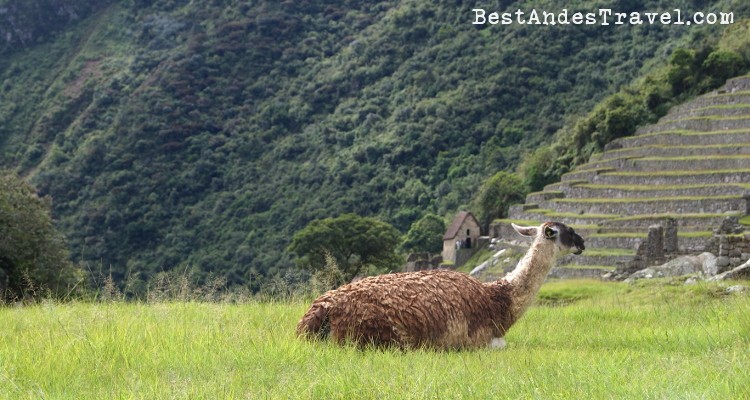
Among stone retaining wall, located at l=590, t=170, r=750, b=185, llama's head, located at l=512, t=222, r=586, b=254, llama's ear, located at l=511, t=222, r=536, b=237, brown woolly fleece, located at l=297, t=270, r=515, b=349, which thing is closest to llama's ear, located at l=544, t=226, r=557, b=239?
llama's head, located at l=512, t=222, r=586, b=254

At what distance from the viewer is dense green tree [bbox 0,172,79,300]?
16.8 m

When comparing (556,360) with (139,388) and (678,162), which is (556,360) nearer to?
(139,388)

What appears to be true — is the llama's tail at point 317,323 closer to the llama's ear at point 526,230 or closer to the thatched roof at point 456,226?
the llama's ear at point 526,230

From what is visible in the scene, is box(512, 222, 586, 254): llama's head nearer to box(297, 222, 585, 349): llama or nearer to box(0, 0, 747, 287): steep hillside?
box(297, 222, 585, 349): llama

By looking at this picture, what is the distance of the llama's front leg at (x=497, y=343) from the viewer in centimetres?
830

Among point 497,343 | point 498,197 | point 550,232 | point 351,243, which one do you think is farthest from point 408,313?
point 498,197

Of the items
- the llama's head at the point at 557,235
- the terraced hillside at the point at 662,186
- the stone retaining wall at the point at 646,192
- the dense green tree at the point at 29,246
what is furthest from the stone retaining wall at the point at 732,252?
the stone retaining wall at the point at 646,192

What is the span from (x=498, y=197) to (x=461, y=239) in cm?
1009

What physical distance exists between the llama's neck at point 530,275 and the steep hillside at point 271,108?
2180 inches

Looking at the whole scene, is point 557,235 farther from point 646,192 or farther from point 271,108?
point 271,108

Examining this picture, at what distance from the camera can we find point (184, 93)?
125 metres

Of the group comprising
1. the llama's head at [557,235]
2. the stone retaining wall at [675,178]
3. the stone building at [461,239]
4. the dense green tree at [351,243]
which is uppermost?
the llama's head at [557,235]

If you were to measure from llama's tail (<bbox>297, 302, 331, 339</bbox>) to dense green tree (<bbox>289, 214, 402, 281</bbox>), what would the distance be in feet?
144

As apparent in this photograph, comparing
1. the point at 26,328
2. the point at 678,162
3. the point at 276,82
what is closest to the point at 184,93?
the point at 276,82
